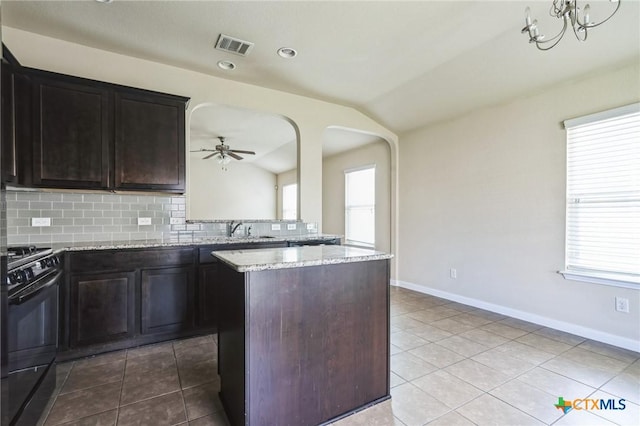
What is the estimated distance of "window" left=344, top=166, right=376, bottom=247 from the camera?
19.8 ft

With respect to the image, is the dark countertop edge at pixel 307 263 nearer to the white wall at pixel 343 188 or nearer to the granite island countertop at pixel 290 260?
the granite island countertop at pixel 290 260

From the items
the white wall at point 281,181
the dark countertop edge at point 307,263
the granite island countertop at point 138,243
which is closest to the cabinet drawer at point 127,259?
the granite island countertop at point 138,243

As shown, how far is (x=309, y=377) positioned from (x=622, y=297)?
118 inches

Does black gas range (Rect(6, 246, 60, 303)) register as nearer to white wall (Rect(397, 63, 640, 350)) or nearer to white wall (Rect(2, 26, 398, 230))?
white wall (Rect(2, 26, 398, 230))

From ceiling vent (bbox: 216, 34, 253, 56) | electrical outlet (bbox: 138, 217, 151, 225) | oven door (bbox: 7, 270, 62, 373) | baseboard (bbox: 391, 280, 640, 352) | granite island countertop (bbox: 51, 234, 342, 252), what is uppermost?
ceiling vent (bbox: 216, 34, 253, 56)

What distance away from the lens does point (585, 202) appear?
10.3 feet

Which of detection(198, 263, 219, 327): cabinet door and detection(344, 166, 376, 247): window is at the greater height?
detection(344, 166, 376, 247): window

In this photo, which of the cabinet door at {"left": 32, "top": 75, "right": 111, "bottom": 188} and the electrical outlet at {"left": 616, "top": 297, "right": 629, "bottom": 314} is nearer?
the cabinet door at {"left": 32, "top": 75, "right": 111, "bottom": 188}

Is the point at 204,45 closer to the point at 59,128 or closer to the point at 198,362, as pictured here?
the point at 59,128

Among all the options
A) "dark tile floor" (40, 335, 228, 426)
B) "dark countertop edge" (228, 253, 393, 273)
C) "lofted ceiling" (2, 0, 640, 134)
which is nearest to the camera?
"dark countertop edge" (228, 253, 393, 273)

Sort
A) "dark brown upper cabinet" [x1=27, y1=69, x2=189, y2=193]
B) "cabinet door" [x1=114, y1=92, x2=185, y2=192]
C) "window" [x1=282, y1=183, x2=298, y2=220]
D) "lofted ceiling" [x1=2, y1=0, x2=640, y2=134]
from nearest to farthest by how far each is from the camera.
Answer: "lofted ceiling" [x1=2, y1=0, x2=640, y2=134]
"dark brown upper cabinet" [x1=27, y1=69, x2=189, y2=193]
"cabinet door" [x1=114, y1=92, x2=185, y2=192]
"window" [x1=282, y1=183, x2=298, y2=220]

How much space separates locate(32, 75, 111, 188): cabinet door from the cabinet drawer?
64 cm

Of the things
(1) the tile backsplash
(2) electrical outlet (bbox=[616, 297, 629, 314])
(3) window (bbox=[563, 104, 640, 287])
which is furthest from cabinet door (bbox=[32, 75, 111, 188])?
(2) electrical outlet (bbox=[616, 297, 629, 314])

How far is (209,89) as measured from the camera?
367 cm
